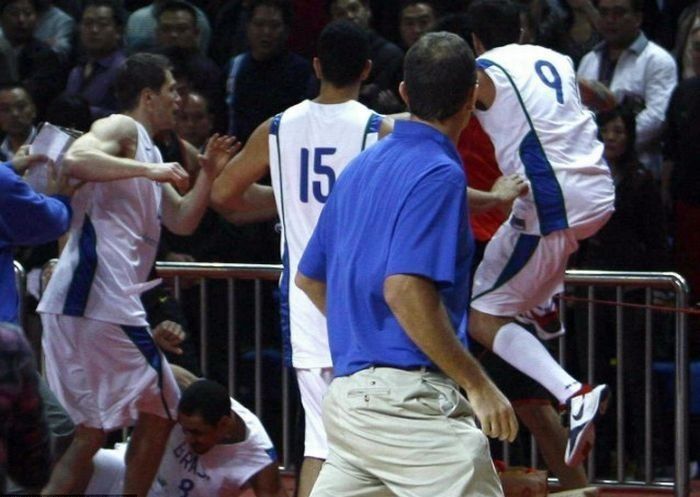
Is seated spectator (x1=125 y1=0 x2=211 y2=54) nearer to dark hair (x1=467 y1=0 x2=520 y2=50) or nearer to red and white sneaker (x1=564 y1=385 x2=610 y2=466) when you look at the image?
dark hair (x1=467 y1=0 x2=520 y2=50)

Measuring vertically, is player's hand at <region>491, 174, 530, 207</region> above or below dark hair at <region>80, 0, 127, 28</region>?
below

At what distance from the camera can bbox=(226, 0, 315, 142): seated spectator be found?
11.0m

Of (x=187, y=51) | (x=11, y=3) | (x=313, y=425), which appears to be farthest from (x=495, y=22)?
(x=11, y=3)

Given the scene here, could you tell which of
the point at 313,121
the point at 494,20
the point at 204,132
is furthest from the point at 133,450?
the point at 204,132

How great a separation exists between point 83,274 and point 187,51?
3.74 m

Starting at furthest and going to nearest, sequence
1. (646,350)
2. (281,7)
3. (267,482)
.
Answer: (281,7)
(646,350)
(267,482)

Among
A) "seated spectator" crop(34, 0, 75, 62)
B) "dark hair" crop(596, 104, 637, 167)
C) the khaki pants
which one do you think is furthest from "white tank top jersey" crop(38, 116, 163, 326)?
"seated spectator" crop(34, 0, 75, 62)

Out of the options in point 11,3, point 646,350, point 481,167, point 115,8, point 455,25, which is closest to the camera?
point 481,167

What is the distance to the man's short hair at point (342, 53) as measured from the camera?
7.34 m

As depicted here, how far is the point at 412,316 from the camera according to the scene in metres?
5.22

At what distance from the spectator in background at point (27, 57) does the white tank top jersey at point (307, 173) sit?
14.5ft

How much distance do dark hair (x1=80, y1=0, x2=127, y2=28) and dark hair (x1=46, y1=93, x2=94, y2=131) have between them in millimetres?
1864

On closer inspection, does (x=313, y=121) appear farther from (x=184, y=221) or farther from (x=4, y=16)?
(x=4, y=16)

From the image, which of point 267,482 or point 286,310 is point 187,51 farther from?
point 286,310
